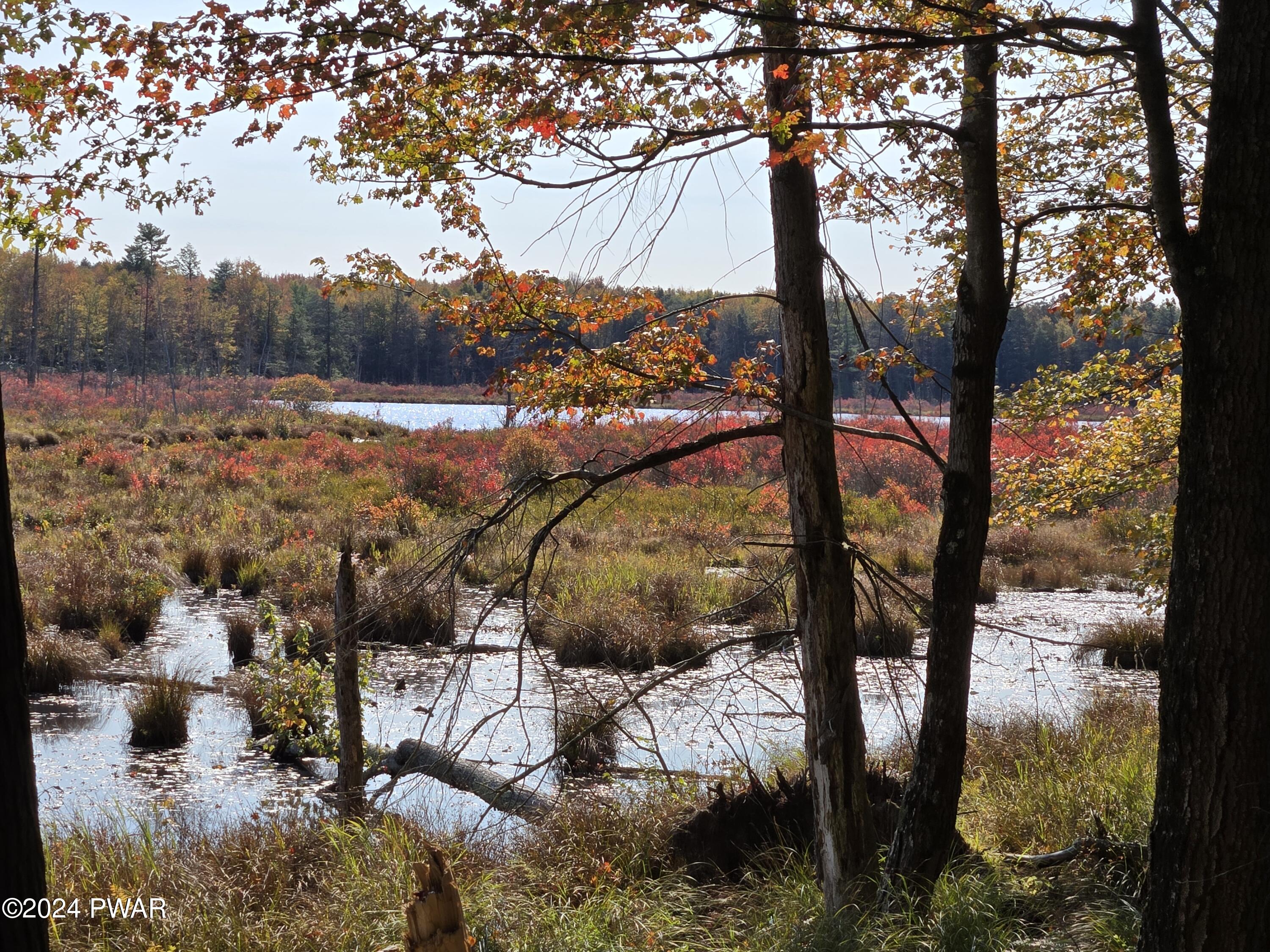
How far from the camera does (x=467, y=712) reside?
30.5 ft

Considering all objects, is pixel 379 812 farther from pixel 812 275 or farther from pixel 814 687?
pixel 812 275

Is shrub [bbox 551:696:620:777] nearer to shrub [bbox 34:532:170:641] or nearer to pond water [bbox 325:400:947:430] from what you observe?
shrub [bbox 34:532:170:641]

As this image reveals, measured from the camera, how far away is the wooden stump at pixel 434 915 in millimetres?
3484

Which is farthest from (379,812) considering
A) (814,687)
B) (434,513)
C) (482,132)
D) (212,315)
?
(212,315)

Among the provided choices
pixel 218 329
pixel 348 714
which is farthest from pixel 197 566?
pixel 218 329

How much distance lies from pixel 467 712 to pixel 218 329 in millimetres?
69114

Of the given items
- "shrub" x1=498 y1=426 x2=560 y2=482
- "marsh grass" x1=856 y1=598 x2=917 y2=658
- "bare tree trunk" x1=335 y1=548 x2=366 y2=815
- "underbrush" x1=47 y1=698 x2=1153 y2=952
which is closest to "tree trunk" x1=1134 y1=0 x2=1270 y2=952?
"underbrush" x1=47 y1=698 x2=1153 y2=952

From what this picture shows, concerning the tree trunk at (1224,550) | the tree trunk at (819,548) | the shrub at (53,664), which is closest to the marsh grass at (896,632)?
the tree trunk at (819,548)

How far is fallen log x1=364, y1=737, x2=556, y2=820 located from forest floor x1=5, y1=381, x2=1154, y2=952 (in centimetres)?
54

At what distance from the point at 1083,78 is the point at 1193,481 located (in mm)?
3163

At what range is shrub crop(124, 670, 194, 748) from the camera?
28.0 ft

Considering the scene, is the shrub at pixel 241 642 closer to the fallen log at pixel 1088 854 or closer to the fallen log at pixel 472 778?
the fallen log at pixel 472 778

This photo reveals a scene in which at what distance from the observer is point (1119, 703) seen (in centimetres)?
812

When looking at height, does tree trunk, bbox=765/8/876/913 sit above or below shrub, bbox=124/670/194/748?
above
